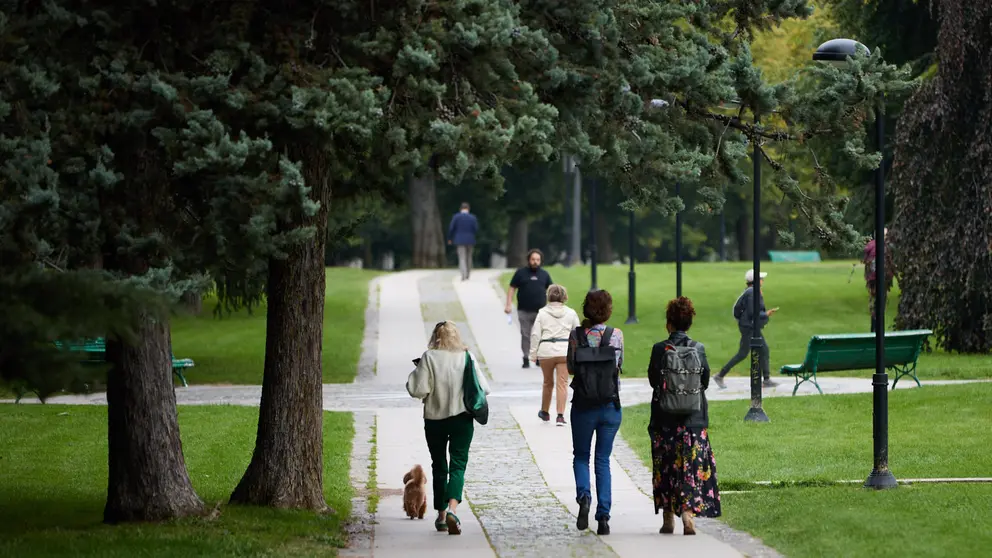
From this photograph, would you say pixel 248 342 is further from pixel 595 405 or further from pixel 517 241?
pixel 517 241

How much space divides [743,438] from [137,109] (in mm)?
8551

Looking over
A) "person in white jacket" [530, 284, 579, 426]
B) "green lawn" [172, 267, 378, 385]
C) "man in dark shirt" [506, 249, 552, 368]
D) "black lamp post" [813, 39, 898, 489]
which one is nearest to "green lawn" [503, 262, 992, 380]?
"man in dark shirt" [506, 249, 552, 368]

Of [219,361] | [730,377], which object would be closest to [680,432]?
[730,377]

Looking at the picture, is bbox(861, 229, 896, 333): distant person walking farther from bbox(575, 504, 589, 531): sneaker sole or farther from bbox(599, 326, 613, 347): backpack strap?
bbox(575, 504, 589, 531): sneaker sole

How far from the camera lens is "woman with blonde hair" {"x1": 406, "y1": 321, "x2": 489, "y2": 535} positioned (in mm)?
11445

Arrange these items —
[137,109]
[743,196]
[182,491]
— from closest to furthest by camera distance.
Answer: [137,109] < [182,491] < [743,196]

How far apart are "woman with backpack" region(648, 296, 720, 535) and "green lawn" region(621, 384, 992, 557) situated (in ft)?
1.71

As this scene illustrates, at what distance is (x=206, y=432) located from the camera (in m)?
17.2

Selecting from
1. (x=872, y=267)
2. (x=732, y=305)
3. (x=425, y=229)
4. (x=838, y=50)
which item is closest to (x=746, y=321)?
(x=872, y=267)

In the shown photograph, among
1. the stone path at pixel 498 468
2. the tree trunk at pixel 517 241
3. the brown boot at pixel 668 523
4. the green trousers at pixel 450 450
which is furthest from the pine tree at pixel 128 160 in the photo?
the tree trunk at pixel 517 241

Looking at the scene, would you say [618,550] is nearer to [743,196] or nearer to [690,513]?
[690,513]

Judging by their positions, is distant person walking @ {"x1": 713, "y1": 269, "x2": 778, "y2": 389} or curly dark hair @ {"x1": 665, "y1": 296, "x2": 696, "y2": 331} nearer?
curly dark hair @ {"x1": 665, "y1": 296, "x2": 696, "y2": 331}

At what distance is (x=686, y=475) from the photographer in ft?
35.5

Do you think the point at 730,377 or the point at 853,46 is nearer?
the point at 853,46
